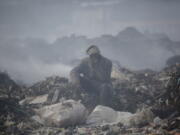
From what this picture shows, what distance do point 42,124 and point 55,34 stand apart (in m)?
24.6

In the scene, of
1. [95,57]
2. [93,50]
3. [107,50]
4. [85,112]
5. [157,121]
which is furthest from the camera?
[107,50]

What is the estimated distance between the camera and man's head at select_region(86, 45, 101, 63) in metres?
7.07

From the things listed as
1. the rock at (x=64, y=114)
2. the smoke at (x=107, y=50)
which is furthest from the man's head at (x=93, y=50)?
the smoke at (x=107, y=50)

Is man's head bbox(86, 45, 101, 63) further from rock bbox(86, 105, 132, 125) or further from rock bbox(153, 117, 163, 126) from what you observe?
rock bbox(153, 117, 163, 126)

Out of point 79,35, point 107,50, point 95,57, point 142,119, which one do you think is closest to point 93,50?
point 95,57

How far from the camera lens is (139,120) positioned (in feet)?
15.7

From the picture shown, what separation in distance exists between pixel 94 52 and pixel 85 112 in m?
2.00

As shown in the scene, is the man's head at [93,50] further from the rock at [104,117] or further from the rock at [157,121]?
the rock at [157,121]

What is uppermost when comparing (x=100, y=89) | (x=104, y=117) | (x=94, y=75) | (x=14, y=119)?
(x=94, y=75)

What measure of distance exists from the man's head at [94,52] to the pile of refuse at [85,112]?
37.8 inches

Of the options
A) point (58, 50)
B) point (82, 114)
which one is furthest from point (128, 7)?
point (82, 114)

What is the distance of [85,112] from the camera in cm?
567

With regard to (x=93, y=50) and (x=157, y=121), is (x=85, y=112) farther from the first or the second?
(x=93, y=50)

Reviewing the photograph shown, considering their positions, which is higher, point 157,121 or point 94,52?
point 94,52
